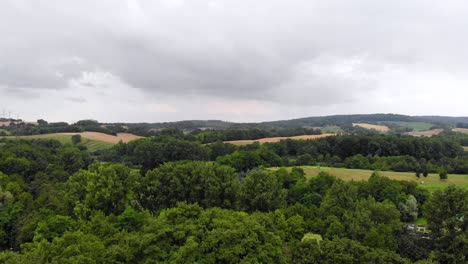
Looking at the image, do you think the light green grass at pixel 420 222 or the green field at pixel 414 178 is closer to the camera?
the light green grass at pixel 420 222

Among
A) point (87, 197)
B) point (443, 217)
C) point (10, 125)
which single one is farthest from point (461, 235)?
point (10, 125)

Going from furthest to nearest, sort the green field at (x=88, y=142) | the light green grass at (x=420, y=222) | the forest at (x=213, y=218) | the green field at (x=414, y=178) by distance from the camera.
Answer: the green field at (x=88, y=142), the green field at (x=414, y=178), the light green grass at (x=420, y=222), the forest at (x=213, y=218)

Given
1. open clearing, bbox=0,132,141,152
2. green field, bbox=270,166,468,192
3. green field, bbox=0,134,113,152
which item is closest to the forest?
green field, bbox=270,166,468,192

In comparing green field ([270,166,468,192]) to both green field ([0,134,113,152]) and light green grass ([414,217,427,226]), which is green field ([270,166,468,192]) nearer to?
light green grass ([414,217,427,226])

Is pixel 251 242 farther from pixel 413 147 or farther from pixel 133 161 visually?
pixel 413 147

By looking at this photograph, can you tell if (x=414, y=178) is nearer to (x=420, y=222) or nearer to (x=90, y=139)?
(x=420, y=222)

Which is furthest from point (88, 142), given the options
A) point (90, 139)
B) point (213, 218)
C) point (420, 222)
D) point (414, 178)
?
point (420, 222)

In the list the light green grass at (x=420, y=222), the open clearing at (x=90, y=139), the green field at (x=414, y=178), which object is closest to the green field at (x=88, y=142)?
the open clearing at (x=90, y=139)

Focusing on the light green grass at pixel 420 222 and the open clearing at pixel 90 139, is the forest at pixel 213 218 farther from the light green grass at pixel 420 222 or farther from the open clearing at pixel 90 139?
the open clearing at pixel 90 139
